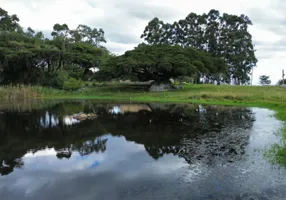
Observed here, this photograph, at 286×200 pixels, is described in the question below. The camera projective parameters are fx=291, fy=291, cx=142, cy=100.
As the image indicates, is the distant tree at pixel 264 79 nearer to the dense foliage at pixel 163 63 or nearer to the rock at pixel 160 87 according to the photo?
the dense foliage at pixel 163 63

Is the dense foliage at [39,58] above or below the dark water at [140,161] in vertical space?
above

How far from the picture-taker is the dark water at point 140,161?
6312 millimetres

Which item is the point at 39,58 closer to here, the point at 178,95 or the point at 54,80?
the point at 54,80

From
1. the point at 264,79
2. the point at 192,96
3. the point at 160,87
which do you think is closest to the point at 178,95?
the point at 192,96

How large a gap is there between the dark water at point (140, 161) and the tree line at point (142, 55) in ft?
71.7

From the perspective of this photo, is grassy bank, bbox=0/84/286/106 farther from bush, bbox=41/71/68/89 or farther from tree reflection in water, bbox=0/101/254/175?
tree reflection in water, bbox=0/101/254/175

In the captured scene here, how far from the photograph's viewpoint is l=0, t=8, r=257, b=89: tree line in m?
36.7

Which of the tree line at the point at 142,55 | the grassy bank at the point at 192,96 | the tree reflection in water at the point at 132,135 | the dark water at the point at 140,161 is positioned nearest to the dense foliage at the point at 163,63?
the tree line at the point at 142,55

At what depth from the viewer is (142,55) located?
36.7m

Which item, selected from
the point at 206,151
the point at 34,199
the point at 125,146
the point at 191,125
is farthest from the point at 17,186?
the point at 191,125

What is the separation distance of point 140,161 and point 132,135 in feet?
12.7

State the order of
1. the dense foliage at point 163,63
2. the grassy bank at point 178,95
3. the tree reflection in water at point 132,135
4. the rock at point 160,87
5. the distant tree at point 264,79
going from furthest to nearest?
the distant tree at point 264,79, the rock at point 160,87, the dense foliage at point 163,63, the grassy bank at point 178,95, the tree reflection in water at point 132,135

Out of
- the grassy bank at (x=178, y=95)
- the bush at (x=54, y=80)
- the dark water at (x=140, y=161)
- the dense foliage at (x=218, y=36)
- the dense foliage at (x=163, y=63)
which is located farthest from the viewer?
the dense foliage at (x=218, y=36)

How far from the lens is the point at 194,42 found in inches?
2151
